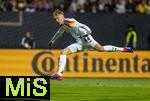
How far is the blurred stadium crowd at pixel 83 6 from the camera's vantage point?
28.7 meters

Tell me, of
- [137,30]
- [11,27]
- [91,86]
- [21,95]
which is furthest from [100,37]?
[21,95]

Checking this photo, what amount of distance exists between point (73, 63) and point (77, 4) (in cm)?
542

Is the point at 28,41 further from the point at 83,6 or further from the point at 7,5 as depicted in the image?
the point at 83,6

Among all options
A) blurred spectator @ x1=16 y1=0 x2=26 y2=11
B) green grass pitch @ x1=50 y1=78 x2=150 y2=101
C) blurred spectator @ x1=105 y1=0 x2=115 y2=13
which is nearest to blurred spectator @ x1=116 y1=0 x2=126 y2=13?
blurred spectator @ x1=105 y1=0 x2=115 y2=13

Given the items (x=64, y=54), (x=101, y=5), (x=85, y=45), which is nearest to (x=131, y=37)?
(x=101, y=5)

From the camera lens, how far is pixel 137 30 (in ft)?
98.0

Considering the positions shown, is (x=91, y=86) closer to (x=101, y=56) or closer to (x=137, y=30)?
Result: (x=101, y=56)

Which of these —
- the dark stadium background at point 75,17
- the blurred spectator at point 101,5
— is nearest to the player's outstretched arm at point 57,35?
the dark stadium background at point 75,17

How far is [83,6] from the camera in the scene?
29.5 metres

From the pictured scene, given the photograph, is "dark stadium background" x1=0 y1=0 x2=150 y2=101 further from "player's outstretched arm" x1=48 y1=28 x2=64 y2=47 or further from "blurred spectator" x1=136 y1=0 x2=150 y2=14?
"player's outstretched arm" x1=48 y1=28 x2=64 y2=47

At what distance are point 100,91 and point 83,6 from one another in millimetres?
11686

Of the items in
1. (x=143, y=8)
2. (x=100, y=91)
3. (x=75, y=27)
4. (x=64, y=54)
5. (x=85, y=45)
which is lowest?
(x=100, y=91)

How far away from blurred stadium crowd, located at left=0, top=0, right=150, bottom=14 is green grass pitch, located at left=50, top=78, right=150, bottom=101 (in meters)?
6.76

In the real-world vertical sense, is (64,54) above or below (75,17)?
below
